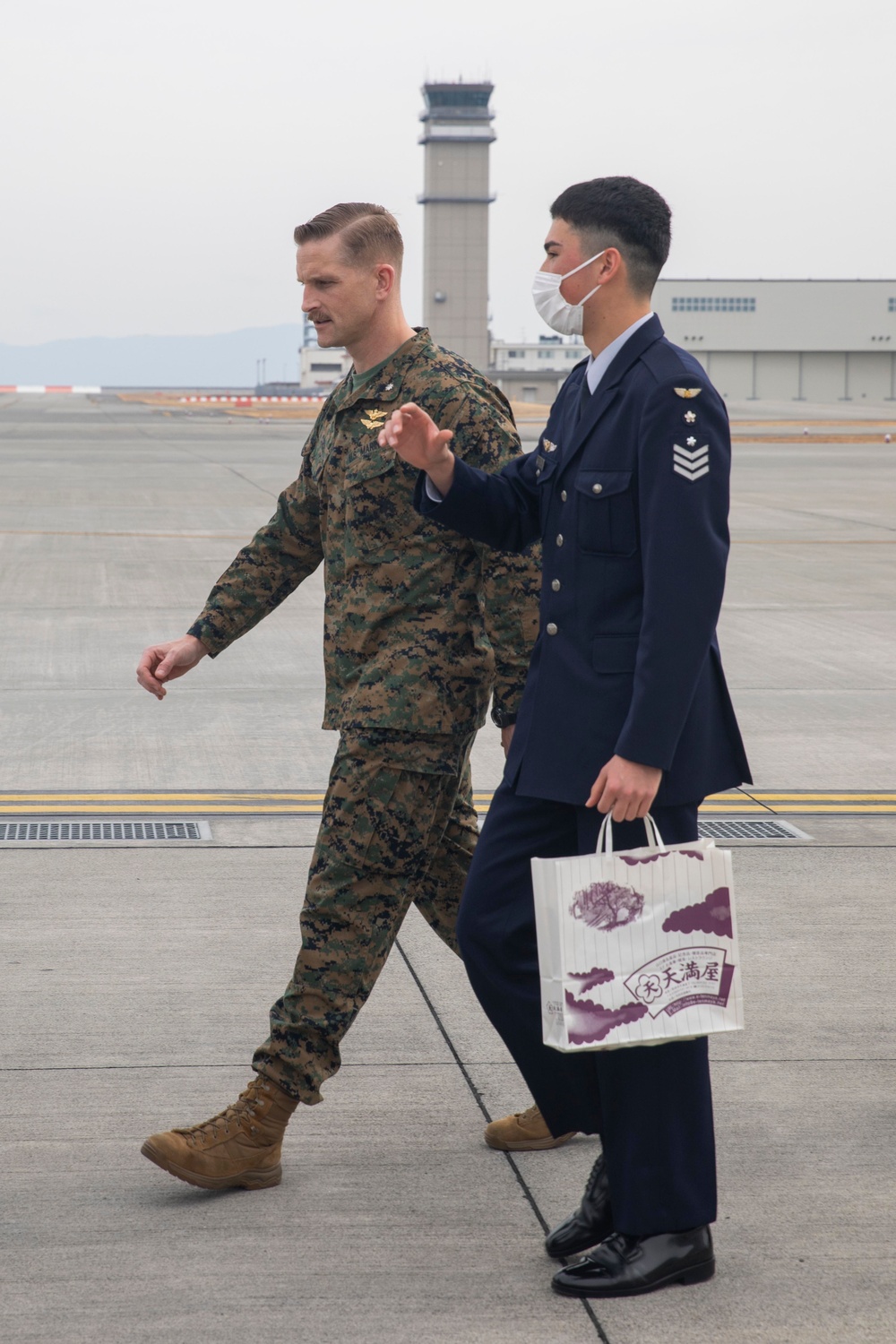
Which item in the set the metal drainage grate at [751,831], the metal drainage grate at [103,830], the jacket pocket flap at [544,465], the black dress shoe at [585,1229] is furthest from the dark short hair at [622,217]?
the metal drainage grate at [103,830]

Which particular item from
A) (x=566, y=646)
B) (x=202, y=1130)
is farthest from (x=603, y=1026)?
(x=202, y=1130)

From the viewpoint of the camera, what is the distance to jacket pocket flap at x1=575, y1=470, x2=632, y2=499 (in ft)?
9.21

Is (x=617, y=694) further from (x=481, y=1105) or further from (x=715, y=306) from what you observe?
(x=715, y=306)

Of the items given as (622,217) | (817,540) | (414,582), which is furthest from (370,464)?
(817,540)

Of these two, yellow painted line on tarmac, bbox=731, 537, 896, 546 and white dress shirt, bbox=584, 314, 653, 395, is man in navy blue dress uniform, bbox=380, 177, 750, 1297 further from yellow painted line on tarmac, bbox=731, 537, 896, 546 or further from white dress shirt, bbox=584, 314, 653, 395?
→ yellow painted line on tarmac, bbox=731, 537, 896, 546

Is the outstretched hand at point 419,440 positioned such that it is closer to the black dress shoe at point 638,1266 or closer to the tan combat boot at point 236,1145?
the tan combat boot at point 236,1145

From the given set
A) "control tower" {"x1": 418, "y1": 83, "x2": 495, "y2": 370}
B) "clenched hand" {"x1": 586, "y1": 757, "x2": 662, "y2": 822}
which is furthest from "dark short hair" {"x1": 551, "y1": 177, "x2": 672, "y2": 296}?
"control tower" {"x1": 418, "y1": 83, "x2": 495, "y2": 370}

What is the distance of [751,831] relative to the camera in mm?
5973

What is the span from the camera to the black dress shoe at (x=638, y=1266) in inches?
110

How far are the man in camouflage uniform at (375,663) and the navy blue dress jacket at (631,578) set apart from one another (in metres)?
0.25

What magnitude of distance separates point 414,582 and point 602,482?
2.02ft

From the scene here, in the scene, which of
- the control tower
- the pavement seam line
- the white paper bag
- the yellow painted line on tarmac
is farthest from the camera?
the control tower

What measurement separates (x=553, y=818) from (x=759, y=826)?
3244 mm

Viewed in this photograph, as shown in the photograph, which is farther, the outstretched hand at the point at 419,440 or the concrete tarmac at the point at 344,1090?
the outstretched hand at the point at 419,440
